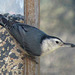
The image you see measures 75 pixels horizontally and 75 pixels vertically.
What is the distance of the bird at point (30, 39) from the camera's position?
114 inches

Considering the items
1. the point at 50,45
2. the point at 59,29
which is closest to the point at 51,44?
the point at 50,45

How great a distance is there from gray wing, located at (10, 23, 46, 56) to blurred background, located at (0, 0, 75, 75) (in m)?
1.93

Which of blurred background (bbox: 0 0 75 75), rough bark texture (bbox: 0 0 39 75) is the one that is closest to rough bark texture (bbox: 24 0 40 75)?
rough bark texture (bbox: 0 0 39 75)

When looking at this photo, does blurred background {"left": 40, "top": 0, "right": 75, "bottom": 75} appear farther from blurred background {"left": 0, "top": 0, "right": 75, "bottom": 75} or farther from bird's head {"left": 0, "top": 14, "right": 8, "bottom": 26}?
bird's head {"left": 0, "top": 14, "right": 8, "bottom": 26}

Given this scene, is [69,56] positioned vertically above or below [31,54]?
below

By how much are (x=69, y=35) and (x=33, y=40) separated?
2.12 metres

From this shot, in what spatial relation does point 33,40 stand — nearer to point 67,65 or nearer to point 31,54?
point 31,54

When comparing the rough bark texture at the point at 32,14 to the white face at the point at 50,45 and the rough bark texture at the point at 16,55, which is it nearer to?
the rough bark texture at the point at 16,55

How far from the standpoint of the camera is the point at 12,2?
3.08 meters

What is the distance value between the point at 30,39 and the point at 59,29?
2.16 metres

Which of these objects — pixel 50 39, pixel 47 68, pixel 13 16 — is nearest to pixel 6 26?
pixel 13 16

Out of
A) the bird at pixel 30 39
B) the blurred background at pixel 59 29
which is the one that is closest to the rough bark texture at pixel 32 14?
the bird at pixel 30 39

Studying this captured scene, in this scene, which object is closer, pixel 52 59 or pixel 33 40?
pixel 33 40

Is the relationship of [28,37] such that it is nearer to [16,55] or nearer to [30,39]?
[30,39]
